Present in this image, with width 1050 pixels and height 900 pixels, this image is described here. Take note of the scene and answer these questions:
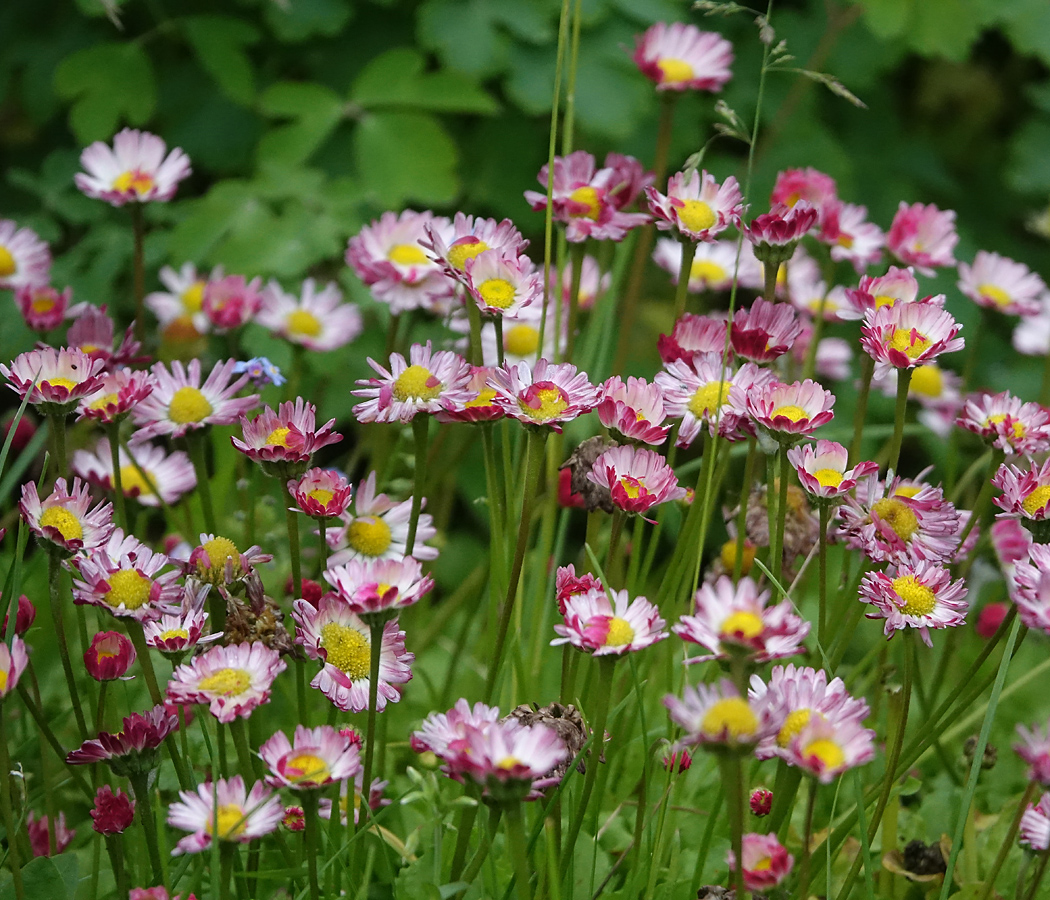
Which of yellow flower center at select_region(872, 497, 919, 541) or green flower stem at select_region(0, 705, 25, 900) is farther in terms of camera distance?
yellow flower center at select_region(872, 497, 919, 541)

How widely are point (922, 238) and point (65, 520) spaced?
2.50 feet

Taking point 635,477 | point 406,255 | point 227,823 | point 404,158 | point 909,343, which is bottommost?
point 227,823

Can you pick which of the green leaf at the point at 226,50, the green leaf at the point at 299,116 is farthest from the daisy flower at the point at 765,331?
the green leaf at the point at 226,50

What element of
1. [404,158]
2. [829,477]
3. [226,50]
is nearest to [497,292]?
[829,477]

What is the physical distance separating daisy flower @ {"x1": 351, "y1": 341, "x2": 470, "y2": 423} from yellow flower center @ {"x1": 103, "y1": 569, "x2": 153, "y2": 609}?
0.55 feet

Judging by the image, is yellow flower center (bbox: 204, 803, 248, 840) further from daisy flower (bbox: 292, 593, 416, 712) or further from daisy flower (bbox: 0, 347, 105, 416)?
daisy flower (bbox: 0, 347, 105, 416)

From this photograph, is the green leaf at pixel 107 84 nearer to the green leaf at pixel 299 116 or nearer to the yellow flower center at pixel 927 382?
the green leaf at pixel 299 116

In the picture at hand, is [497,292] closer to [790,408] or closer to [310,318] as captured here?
[790,408]

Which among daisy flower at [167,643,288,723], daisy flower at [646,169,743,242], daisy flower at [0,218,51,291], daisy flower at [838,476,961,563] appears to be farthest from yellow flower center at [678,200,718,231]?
daisy flower at [0,218,51,291]

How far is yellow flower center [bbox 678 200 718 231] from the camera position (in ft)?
2.74

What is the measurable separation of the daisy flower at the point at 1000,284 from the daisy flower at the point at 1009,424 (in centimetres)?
36

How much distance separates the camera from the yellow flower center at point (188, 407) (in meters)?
0.89

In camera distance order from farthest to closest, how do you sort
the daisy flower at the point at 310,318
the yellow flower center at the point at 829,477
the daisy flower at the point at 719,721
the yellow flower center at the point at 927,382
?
the yellow flower center at the point at 927,382 → the daisy flower at the point at 310,318 → the yellow flower center at the point at 829,477 → the daisy flower at the point at 719,721

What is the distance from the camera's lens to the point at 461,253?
0.80 m
